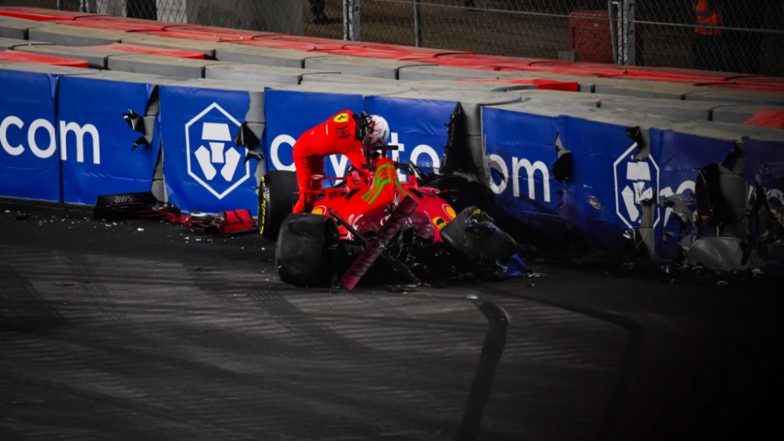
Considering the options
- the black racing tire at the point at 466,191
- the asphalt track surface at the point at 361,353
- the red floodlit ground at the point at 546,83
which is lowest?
the asphalt track surface at the point at 361,353

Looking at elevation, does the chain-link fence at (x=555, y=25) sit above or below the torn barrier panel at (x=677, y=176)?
above

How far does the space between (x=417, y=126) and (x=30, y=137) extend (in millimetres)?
4022

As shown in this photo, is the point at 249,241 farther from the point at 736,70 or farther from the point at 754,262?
the point at 736,70

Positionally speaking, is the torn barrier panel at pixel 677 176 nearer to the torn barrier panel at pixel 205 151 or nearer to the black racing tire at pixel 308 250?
the black racing tire at pixel 308 250

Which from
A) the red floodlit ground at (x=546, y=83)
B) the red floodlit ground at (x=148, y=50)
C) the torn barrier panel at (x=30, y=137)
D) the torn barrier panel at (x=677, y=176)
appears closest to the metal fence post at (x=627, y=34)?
the red floodlit ground at (x=546, y=83)

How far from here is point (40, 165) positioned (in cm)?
1417

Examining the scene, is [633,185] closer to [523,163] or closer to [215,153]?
[523,163]

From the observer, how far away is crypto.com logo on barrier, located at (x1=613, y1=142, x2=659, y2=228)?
37.2 ft

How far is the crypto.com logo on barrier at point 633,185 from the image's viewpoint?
37.2 feet

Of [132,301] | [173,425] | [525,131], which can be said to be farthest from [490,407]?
[525,131]

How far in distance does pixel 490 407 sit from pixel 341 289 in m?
2.90

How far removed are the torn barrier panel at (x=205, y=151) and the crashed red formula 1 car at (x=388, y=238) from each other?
193cm

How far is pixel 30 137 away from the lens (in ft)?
46.4

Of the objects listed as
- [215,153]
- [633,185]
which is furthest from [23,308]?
[633,185]
